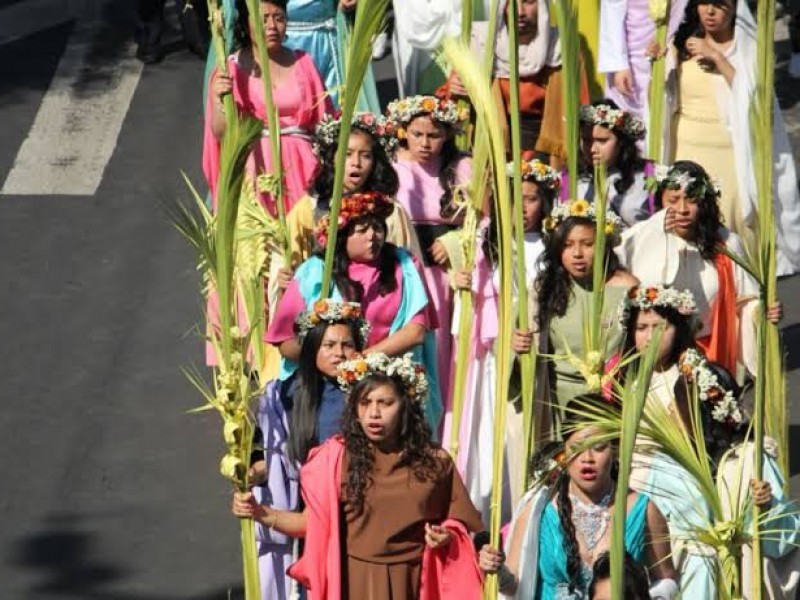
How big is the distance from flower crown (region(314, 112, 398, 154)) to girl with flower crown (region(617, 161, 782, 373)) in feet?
3.59

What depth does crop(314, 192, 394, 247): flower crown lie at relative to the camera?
31.8ft

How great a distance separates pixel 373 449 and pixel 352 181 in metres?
2.17

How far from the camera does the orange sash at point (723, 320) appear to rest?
10156 mm

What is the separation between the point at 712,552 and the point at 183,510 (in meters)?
2.77

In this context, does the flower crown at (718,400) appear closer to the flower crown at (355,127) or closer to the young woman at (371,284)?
the young woman at (371,284)

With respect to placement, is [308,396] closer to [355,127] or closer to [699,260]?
[355,127]

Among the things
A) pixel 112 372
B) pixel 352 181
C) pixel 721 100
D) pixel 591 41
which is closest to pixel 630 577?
pixel 352 181

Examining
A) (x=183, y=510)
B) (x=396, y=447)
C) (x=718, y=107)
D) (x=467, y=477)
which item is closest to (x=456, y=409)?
(x=396, y=447)

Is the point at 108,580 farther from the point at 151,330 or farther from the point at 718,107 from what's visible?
the point at 718,107

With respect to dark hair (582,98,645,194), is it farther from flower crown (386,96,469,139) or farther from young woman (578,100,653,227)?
flower crown (386,96,469,139)

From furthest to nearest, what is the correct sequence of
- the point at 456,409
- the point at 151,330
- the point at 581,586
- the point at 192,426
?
1. the point at 151,330
2. the point at 192,426
3. the point at 456,409
4. the point at 581,586

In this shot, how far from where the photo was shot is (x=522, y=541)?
8.24 meters

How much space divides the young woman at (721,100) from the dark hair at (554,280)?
173 cm

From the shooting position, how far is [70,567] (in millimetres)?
10094
